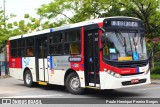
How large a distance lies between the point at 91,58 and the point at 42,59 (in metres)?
4.47

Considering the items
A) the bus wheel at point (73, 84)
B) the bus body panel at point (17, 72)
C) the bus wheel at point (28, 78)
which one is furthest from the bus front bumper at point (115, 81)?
the bus body panel at point (17, 72)

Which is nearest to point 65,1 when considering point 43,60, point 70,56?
point 43,60

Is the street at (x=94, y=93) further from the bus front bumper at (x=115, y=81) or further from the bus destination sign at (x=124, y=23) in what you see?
the bus destination sign at (x=124, y=23)

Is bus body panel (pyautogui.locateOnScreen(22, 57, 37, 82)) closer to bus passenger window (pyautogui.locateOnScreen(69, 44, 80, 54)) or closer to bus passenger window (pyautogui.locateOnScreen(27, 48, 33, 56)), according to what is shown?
bus passenger window (pyautogui.locateOnScreen(27, 48, 33, 56))

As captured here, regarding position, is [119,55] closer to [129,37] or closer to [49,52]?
[129,37]

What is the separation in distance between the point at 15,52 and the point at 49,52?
16.1 feet

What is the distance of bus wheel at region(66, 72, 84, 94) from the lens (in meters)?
14.6

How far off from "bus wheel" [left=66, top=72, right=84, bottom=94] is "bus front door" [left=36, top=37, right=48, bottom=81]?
2248 mm

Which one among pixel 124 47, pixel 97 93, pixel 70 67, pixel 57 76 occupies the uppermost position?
pixel 124 47

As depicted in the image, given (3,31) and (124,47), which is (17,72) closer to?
(124,47)

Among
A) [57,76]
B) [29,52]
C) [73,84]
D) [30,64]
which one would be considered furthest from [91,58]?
[29,52]

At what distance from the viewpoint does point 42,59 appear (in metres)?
17.5

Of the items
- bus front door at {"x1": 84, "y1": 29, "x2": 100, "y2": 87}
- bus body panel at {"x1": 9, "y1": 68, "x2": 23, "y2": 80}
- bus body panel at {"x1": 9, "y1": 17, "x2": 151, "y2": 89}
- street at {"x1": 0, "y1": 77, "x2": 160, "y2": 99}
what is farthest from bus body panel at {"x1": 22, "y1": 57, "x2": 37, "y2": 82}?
bus front door at {"x1": 84, "y1": 29, "x2": 100, "y2": 87}

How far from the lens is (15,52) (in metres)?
20.9
